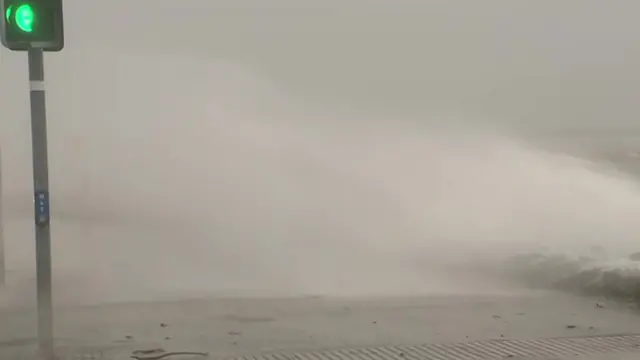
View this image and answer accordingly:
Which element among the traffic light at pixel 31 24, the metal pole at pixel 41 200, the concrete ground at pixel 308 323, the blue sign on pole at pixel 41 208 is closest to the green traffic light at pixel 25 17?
the traffic light at pixel 31 24

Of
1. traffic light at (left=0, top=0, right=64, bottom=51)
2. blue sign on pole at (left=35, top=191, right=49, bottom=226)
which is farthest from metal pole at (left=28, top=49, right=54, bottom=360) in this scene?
traffic light at (left=0, top=0, right=64, bottom=51)

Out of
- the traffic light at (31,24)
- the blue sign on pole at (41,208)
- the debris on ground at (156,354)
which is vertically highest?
the traffic light at (31,24)

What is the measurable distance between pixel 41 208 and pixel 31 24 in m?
1.09

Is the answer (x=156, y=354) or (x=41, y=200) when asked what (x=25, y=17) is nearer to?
(x=41, y=200)

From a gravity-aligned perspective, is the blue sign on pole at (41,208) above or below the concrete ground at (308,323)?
above

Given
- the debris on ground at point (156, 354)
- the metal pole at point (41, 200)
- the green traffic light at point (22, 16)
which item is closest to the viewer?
the green traffic light at point (22, 16)

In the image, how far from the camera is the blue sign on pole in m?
4.74

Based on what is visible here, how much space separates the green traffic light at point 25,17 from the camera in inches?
176

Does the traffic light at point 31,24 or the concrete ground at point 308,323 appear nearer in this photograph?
the traffic light at point 31,24

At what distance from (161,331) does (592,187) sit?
3884 millimetres

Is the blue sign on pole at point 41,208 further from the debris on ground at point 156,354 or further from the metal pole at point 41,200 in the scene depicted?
the debris on ground at point 156,354

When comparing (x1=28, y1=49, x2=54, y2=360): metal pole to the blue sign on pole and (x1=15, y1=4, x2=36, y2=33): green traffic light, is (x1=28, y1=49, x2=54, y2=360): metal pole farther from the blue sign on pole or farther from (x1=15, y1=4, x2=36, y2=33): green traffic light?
(x1=15, y1=4, x2=36, y2=33): green traffic light

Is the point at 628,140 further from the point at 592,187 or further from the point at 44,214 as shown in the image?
the point at 44,214

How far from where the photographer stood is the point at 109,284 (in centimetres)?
620
